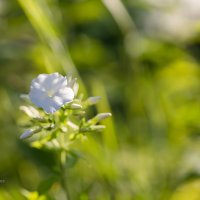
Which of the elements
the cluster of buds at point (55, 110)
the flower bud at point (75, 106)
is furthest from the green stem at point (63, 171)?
the flower bud at point (75, 106)

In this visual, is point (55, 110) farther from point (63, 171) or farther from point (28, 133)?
point (63, 171)

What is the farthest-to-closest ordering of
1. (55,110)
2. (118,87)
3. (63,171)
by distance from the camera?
(118,87)
(63,171)
(55,110)

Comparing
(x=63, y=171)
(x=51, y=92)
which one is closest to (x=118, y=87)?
(x=63, y=171)

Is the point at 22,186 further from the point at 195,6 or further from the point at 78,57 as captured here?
the point at 195,6

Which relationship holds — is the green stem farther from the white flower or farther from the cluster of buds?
the white flower

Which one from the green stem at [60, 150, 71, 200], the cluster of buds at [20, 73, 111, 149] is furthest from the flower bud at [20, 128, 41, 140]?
the green stem at [60, 150, 71, 200]

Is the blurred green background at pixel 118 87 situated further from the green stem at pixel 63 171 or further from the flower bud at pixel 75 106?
the flower bud at pixel 75 106
